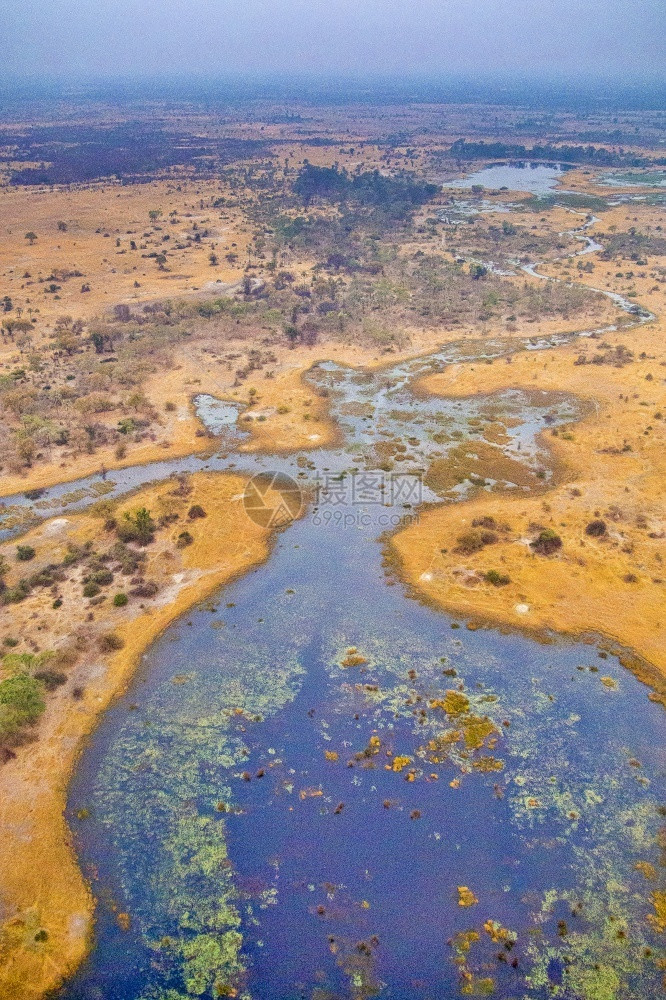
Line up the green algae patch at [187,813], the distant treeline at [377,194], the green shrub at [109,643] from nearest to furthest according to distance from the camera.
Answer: the green algae patch at [187,813] < the green shrub at [109,643] < the distant treeline at [377,194]

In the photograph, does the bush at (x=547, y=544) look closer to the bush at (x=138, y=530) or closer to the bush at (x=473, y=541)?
the bush at (x=473, y=541)

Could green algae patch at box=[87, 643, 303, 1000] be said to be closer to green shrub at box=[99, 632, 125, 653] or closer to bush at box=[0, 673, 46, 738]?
green shrub at box=[99, 632, 125, 653]

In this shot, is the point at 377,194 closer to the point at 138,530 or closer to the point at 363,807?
the point at 138,530

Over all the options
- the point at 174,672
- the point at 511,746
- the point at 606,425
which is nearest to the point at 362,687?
the point at 511,746

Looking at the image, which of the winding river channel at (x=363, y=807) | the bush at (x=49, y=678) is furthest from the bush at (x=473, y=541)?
the bush at (x=49, y=678)

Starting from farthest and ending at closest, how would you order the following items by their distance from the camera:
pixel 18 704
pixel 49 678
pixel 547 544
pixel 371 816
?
1. pixel 547 544
2. pixel 49 678
3. pixel 18 704
4. pixel 371 816

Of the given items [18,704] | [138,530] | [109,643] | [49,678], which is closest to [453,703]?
[109,643]

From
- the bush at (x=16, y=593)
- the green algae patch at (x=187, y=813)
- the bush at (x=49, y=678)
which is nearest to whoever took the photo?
the green algae patch at (x=187, y=813)
